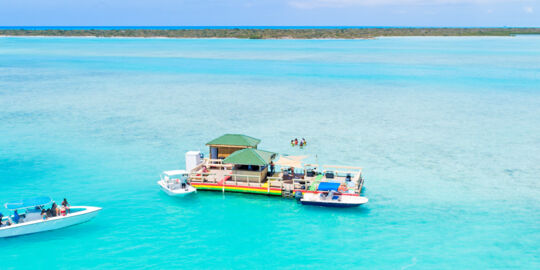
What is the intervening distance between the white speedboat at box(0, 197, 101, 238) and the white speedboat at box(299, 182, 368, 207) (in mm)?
12119

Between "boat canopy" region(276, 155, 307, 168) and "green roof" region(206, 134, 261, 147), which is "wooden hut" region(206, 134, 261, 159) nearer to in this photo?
"green roof" region(206, 134, 261, 147)

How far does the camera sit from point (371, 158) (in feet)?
120

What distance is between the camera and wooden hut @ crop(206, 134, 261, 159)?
3234 centimetres

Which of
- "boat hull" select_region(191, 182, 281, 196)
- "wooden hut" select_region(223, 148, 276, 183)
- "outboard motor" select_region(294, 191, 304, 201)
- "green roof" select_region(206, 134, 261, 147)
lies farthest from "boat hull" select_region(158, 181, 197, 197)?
"outboard motor" select_region(294, 191, 304, 201)

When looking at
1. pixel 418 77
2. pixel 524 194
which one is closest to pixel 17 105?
pixel 524 194

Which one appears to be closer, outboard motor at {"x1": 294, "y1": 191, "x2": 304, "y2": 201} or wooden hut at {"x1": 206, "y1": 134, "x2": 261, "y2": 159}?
outboard motor at {"x1": 294, "y1": 191, "x2": 304, "y2": 201}

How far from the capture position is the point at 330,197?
27641 mm

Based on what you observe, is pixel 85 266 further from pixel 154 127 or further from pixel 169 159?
pixel 154 127

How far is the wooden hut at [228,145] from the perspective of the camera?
32344mm

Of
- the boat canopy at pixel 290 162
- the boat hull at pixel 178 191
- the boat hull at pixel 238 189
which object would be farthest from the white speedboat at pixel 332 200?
the boat hull at pixel 178 191

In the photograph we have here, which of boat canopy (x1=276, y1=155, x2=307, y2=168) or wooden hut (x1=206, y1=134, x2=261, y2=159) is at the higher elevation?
wooden hut (x1=206, y1=134, x2=261, y2=159)

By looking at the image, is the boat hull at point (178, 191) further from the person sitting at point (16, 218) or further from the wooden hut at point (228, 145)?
the person sitting at point (16, 218)

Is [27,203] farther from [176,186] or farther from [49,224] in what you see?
[176,186]

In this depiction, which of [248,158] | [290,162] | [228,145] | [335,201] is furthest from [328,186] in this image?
[228,145]
